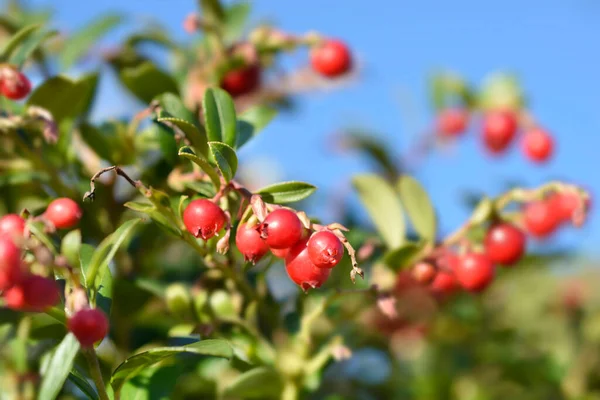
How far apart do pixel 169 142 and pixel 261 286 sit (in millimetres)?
350

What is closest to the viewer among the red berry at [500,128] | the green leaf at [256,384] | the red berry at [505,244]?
the green leaf at [256,384]

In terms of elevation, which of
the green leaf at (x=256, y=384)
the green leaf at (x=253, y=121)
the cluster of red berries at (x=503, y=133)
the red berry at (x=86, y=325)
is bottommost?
the green leaf at (x=256, y=384)

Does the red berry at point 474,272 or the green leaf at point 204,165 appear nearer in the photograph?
the green leaf at point 204,165

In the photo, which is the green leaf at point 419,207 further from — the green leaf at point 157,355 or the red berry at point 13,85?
the red berry at point 13,85

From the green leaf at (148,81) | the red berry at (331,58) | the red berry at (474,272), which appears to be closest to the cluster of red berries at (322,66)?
the red berry at (331,58)

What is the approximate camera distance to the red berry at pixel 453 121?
2.71 metres

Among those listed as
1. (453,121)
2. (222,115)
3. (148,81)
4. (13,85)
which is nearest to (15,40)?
(13,85)

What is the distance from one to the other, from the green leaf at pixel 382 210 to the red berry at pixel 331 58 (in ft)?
1.87

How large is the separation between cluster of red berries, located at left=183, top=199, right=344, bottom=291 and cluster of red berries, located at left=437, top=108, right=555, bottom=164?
5.03ft

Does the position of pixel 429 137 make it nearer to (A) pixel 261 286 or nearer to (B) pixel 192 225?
(A) pixel 261 286

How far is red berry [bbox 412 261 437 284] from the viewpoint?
1521 millimetres

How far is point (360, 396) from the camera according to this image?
235 centimetres

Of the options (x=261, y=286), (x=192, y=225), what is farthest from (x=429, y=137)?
(x=192, y=225)

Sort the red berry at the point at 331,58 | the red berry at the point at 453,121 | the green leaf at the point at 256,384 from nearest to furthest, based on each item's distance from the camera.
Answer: the green leaf at the point at 256,384, the red berry at the point at 331,58, the red berry at the point at 453,121
